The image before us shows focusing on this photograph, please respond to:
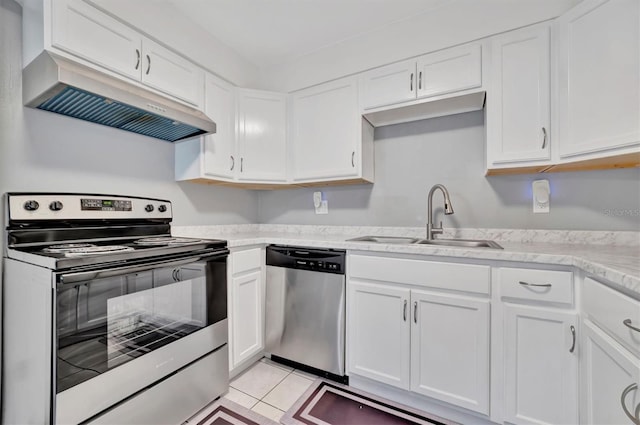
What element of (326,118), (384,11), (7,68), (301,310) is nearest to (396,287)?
(301,310)

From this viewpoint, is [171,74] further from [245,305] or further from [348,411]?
[348,411]

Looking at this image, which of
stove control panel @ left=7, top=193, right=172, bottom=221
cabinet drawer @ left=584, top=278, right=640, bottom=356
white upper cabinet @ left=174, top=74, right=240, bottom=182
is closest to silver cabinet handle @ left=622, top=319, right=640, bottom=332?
cabinet drawer @ left=584, top=278, right=640, bottom=356

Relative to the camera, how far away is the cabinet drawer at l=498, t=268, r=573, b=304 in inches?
46.4

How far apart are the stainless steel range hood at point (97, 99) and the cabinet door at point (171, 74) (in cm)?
23

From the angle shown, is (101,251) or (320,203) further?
(320,203)

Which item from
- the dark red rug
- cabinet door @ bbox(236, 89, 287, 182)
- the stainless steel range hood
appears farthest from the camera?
cabinet door @ bbox(236, 89, 287, 182)

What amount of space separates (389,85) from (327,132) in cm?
56

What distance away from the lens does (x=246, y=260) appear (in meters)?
1.84

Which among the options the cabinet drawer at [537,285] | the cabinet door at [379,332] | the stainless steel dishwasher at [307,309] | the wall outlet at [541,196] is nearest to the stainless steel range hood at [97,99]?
the stainless steel dishwasher at [307,309]

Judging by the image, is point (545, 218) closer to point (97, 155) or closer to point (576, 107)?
point (576, 107)

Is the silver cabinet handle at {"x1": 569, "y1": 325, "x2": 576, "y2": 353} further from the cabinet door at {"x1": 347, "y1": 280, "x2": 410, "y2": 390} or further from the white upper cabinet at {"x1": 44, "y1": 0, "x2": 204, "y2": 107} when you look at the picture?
the white upper cabinet at {"x1": 44, "y1": 0, "x2": 204, "y2": 107}

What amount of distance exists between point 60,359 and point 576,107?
8.39ft

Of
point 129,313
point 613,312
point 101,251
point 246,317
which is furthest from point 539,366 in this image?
point 101,251

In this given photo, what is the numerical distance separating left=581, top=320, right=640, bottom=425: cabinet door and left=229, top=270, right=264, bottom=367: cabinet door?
175cm
